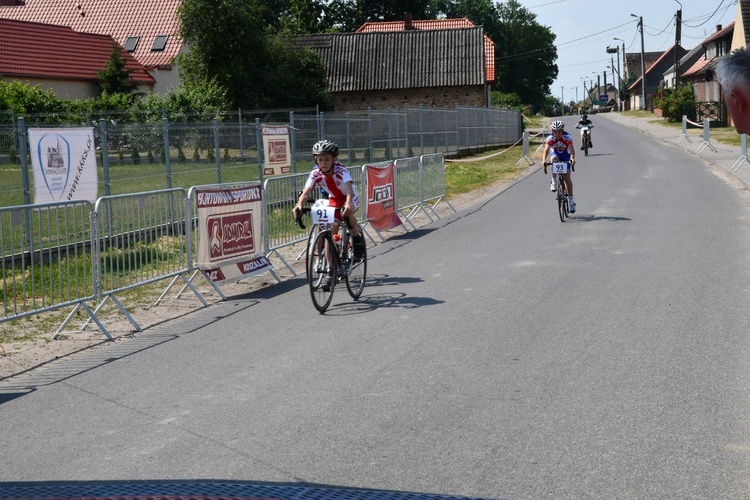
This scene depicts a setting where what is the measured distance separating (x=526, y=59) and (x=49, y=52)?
9240 cm

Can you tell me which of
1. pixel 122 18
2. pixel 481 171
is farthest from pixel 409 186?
pixel 122 18

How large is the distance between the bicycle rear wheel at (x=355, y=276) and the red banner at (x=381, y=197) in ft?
17.9

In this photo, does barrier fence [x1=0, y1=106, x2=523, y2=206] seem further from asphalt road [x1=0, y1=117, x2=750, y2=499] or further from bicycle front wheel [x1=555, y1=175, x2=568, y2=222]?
bicycle front wheel [x1=555, y1=175, x2=568, y2=222]

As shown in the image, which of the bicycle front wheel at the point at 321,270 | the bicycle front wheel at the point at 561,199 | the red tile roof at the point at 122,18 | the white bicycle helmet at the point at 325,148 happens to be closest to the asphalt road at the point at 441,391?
the bicycle front wheel at the point at 321,270

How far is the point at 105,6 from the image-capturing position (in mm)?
61719

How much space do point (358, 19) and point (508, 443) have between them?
87335mm

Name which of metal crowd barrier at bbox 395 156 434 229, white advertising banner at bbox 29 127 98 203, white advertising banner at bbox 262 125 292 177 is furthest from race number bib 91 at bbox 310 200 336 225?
white advertising banner at bbox 262 125 292 177

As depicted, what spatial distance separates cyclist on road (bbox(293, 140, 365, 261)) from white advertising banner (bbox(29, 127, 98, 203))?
414 cm

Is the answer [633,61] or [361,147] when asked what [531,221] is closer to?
[361,147]

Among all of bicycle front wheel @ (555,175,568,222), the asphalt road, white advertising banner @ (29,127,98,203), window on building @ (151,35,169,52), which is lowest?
the asphalt road

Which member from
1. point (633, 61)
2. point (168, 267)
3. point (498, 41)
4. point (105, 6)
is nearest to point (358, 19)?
point (105, 6)

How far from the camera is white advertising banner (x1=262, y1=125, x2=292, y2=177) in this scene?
2066 centimetres

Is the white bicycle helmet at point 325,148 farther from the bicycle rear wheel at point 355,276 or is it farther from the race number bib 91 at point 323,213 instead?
the bicycle rear wheel at point 355,276

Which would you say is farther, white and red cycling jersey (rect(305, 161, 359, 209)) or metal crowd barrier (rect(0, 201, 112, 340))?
white and red cycling jersey (rect(305, 161, 359, 209))
